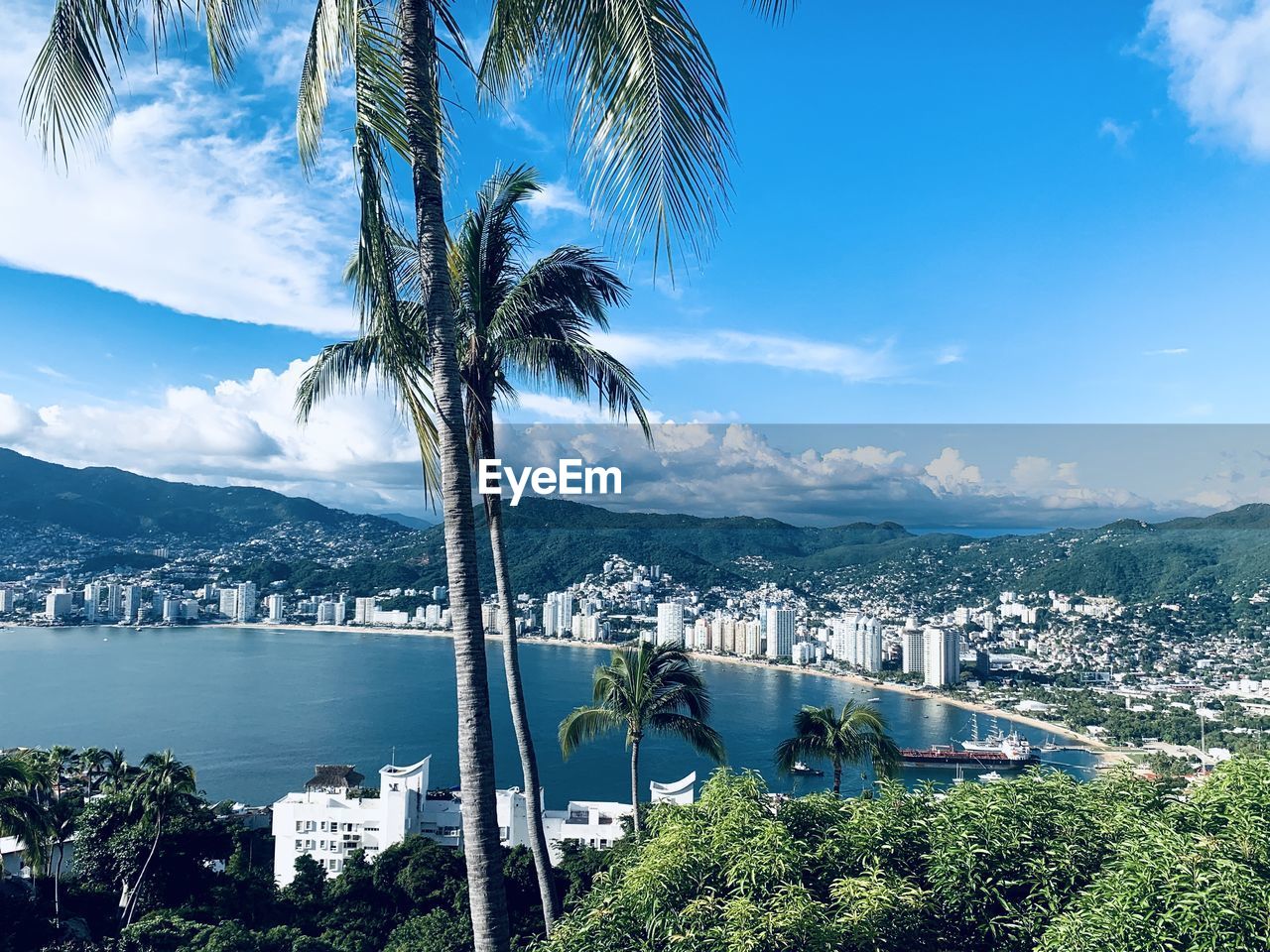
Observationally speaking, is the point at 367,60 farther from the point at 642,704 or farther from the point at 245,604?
the point at 245,604

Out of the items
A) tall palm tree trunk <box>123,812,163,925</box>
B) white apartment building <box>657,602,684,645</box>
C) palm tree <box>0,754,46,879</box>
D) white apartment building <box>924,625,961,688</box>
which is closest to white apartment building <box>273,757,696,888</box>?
tall palm tree trunk <box>123,812,163,925</box>

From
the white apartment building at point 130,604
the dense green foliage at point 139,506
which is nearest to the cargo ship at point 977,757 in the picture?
the white apartment building at point 130,604

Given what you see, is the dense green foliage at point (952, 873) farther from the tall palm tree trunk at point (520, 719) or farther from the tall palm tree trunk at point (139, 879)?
the tall palm tree trunk at point (139, 879)

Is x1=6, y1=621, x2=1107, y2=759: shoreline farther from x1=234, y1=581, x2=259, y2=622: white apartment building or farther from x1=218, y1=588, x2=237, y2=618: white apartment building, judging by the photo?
x1=218, y1=588, x2=237, y2=618: white apartment building

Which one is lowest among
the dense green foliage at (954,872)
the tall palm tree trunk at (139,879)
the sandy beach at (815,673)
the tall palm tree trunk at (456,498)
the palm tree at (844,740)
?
the sandy beach at (815,673)

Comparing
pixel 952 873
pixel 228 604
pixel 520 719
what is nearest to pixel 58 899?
pixel 520 719

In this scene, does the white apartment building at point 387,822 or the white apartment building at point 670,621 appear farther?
the white apartment building at point 670,621

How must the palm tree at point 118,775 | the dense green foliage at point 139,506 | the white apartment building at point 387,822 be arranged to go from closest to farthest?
the palm tree at point 118,775
the white apartment building at point 387,822
the dense green foliage at point 139,506
